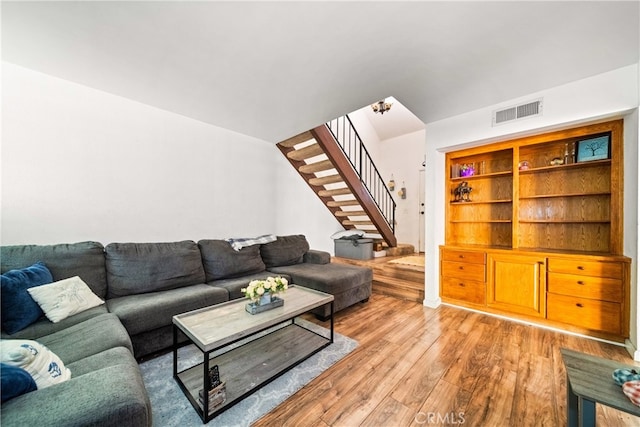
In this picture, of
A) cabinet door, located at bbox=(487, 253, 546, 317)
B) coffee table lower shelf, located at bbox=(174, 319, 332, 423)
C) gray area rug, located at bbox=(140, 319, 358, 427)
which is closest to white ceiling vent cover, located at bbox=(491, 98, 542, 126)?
cabinet door, located at bbox=(487, 253, 546, 317)

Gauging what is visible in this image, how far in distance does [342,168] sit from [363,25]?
2166 millimetres

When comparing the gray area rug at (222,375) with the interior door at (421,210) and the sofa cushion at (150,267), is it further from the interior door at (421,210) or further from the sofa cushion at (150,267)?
the interior door at (421,210)

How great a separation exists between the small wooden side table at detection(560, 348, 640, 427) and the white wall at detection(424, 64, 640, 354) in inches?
59.0

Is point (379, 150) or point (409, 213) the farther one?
point (379, 150)

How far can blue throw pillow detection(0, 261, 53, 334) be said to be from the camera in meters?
1.51

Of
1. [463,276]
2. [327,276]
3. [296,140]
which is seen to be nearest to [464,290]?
[463,276]

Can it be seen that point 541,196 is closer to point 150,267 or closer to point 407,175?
point 407,175

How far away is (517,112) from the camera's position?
99.7 inches

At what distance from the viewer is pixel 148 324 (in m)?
1.92

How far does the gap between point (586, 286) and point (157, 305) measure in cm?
401

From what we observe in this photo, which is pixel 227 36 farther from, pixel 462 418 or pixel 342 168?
pixel 462 418

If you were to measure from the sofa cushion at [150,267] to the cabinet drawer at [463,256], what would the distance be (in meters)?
3.12

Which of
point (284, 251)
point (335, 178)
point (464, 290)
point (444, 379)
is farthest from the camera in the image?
point (335, 178)

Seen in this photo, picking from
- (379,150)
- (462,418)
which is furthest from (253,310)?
(379,150)
